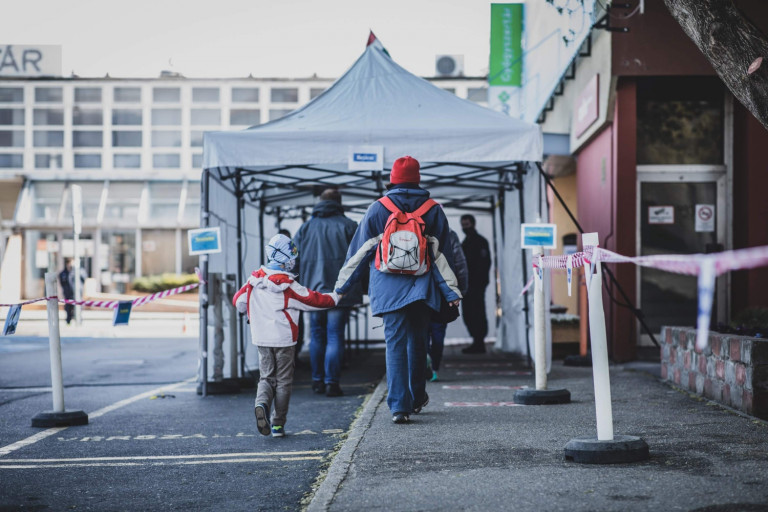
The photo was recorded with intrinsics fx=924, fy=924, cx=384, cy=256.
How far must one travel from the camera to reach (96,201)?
3700 cm

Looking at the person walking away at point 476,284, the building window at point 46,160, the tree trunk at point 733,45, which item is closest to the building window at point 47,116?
the building window at point 46,160

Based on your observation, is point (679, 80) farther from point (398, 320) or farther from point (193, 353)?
point (193, 353)

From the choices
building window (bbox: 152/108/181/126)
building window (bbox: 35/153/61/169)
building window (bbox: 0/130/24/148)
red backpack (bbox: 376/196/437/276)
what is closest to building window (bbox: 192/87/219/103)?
building window (bbox: 152/108/181/126)

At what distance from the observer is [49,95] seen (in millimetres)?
Result: 40312

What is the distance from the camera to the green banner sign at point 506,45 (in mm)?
19094

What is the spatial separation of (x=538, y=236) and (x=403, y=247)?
75.0 inches

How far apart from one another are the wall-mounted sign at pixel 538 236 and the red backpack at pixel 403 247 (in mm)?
1574

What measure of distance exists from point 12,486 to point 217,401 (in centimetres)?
382

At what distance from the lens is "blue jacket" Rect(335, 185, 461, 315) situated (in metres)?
6.48

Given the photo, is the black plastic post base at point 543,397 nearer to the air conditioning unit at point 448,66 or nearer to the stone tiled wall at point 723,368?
the stone tiled wall at point 723,368

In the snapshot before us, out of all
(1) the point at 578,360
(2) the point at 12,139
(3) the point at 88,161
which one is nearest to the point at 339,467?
(1) the point at 578,360

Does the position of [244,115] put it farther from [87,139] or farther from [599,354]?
[599,354]

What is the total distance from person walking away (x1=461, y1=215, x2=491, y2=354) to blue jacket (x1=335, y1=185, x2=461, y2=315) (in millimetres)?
6554

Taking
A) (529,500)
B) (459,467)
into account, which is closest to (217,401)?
(459,467)
